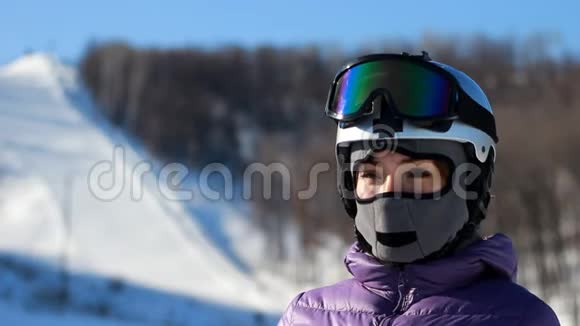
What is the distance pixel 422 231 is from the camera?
1.99m

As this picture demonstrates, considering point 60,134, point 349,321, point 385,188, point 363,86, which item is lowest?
point 60,134

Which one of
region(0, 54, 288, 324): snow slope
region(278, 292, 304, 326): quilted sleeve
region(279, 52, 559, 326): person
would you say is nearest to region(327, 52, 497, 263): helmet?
region(279, 52, 559, 326): person

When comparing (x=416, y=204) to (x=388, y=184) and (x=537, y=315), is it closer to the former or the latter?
(x=388, y=184)

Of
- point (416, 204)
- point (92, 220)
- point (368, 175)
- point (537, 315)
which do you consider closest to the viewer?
point (537, 315)

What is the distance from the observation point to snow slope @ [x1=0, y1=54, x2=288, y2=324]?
30.5 m

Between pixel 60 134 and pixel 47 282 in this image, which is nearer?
pixel 47 282

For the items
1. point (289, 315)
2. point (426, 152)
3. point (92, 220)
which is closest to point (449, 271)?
point (426, 152)

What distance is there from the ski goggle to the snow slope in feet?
79.4

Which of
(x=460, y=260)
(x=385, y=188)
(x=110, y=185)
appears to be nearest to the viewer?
(x=460, y=260)

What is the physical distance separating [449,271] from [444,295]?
0.19 feet

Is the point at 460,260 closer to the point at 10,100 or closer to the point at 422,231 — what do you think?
the point at 422,231

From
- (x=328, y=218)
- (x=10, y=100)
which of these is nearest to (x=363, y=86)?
(x=328, y=218)

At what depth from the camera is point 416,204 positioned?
79.4 inches

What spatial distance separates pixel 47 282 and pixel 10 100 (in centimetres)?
3773
